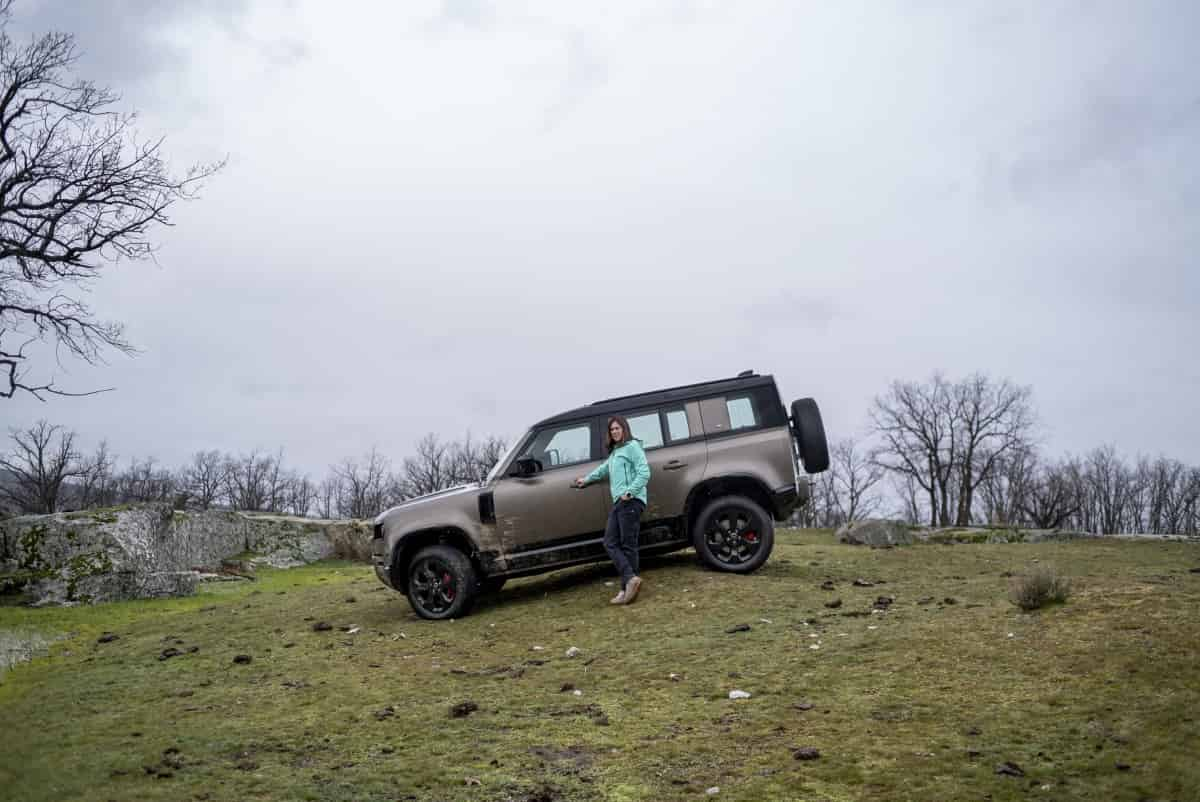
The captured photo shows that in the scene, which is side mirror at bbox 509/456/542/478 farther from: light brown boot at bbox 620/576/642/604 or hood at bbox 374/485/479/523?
light brown boot at bbox 620/576/642/604

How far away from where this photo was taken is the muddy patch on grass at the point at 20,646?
9147mm

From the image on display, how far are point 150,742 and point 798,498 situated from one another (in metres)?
7.04

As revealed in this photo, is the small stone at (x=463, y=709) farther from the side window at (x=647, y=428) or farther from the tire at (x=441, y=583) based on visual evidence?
the side window at (x=647, y=428)

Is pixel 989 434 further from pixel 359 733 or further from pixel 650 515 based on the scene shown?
pixel 359 733

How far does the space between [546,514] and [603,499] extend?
0.68 m

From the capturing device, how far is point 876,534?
18.8 metres

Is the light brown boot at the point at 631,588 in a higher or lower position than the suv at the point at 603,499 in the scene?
lower


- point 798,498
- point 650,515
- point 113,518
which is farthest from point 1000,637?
point 113,518

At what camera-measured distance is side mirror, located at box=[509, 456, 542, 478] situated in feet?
33.1

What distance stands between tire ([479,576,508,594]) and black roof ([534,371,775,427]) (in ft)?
6.50

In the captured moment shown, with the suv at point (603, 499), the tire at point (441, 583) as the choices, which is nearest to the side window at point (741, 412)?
the suv at point (603, 499)

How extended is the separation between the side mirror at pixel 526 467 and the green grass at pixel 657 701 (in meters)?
1.53

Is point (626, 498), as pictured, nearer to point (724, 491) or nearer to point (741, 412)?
point (724, 491)

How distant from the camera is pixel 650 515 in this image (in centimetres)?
1025
